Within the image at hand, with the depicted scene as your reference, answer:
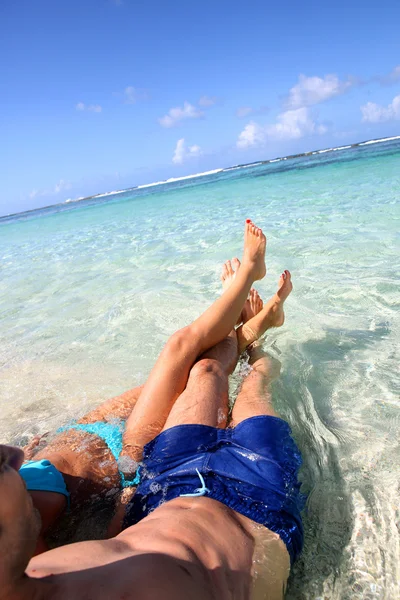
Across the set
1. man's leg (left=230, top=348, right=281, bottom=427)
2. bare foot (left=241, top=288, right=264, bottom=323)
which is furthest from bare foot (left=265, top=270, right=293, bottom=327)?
man's leg (left=230, top=348, right=281, bottom=427)

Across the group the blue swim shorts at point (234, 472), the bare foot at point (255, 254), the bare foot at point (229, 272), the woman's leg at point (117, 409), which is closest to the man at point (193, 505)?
the blue swim shorts at point (234, 472)

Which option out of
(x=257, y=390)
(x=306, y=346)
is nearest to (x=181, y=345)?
(x=257, y=390)

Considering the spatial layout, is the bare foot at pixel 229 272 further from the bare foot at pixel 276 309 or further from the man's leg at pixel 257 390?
the man's leg at pixel 257 390

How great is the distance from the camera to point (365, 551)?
143cm

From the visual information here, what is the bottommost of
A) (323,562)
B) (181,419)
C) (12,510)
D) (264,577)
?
(323,562)

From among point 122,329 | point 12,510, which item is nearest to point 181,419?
point 12,510

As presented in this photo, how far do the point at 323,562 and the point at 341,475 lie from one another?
1.41 ft

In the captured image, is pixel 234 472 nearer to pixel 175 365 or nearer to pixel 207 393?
pixel 207 393

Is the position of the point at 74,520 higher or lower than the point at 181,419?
lower

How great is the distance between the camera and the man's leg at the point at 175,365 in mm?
1973

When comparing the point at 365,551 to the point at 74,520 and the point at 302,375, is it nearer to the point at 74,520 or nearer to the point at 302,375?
the point at 74,520

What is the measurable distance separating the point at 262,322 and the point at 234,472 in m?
1.47

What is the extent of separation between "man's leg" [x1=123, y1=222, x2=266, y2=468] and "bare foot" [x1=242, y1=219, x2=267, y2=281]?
0.55ft

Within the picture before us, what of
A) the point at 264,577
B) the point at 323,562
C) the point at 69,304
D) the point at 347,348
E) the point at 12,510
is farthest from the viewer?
the point at 69,304
